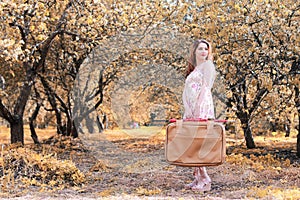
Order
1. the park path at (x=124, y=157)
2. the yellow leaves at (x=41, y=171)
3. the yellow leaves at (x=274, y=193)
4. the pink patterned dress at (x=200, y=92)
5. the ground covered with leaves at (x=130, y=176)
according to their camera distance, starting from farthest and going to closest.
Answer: the park path at (x=124, y=157), the yellow leaves at (x=41, y=171), the ground covered with leaves at (x=130, y=176), the pink patterned dress at (x=200, y=92), the yellow leaves at (x=274, y=193)

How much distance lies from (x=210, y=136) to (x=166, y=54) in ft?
8.62

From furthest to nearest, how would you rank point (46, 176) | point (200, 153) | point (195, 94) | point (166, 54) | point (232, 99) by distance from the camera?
point (232, 99), point (166, 54), point (46, 176), point (195, 94), point (200, 153)

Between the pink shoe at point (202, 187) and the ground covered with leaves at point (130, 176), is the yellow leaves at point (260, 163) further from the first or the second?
the pink shoe at point (202, 187)

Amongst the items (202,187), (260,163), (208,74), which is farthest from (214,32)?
(202,187)

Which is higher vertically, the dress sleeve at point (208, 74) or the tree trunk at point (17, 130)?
the dress sleeve at point (208, 74)

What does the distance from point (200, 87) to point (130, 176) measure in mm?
2383

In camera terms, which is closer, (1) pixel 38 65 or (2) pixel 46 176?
(2) pixel 46 176

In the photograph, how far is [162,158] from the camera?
8086 mm

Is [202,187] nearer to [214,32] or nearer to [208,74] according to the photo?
[208,74]

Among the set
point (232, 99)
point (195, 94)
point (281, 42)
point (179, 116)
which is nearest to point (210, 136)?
point (195, 94)

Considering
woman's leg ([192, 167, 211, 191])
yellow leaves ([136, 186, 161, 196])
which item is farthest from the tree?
yellow leaves ([136, 186, 161, 196])

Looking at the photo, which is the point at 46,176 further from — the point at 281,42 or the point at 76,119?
the point at 281,42

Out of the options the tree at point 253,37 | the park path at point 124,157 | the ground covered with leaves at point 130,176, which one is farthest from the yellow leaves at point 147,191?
the tree at point 253,37

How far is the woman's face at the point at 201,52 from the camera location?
5923mm
